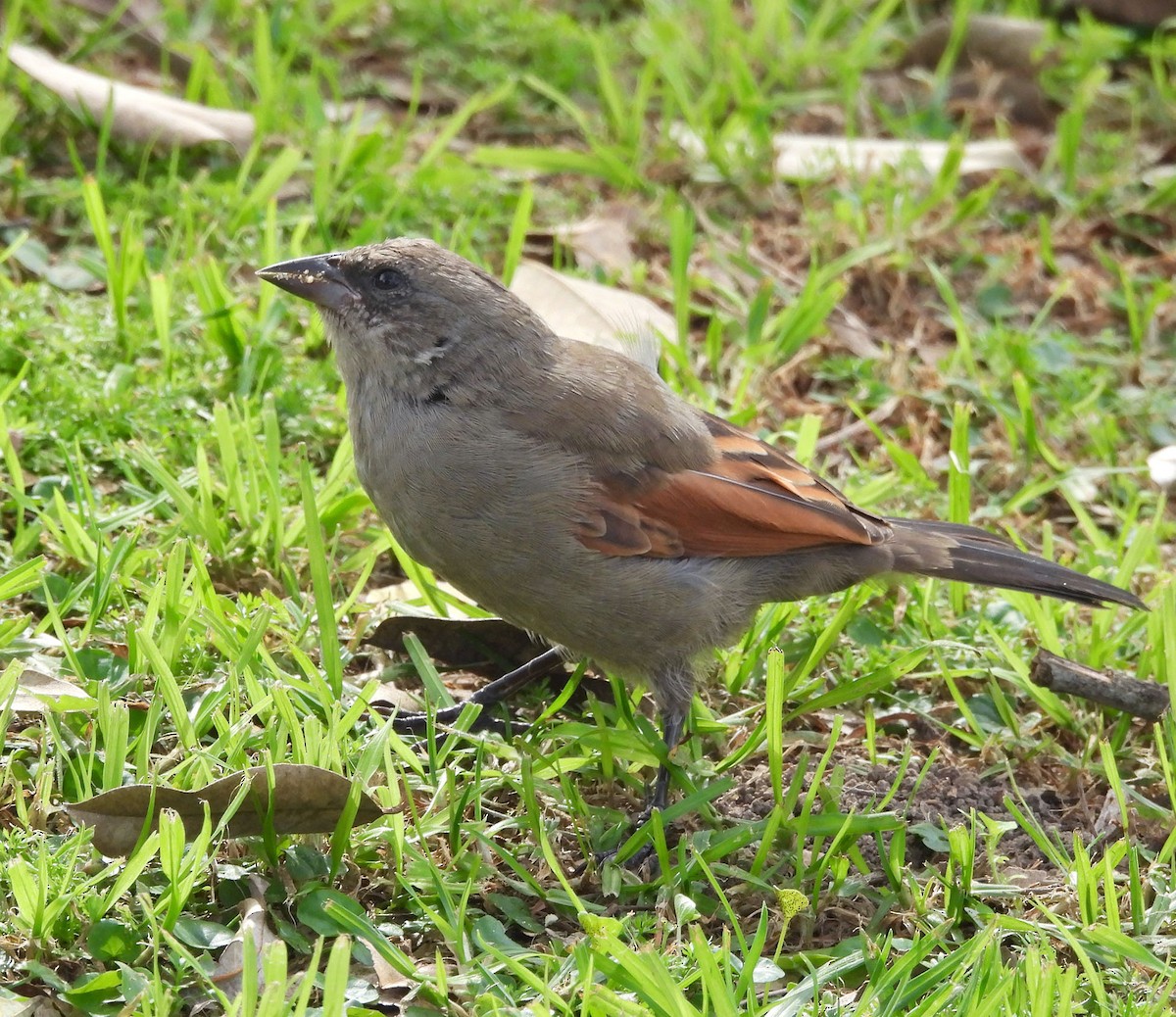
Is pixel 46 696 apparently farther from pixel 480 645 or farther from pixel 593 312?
pixel 593 312

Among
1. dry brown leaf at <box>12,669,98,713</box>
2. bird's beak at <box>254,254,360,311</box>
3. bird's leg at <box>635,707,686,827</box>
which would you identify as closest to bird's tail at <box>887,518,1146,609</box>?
bird's leg at <box>635,707,686,827</box>

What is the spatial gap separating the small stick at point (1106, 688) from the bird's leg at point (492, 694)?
1.43m

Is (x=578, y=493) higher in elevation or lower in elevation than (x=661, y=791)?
higher

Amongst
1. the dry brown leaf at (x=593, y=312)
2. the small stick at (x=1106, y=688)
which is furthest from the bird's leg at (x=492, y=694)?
the small stick at (x=1106, y=688)

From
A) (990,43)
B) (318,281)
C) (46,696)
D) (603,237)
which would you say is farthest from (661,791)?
(990,43)

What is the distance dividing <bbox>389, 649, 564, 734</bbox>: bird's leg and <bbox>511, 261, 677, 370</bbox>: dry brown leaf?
1306mm

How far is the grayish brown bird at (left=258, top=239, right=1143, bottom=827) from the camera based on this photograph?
419cm

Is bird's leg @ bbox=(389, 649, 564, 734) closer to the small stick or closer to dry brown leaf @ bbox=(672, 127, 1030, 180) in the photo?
the small stick

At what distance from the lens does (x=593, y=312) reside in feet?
19.0

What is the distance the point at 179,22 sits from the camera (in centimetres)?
710

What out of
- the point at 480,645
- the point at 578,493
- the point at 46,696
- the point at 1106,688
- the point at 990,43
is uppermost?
the point at 990,43

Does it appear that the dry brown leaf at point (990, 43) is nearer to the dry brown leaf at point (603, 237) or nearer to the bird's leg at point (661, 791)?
the dry brown leaf at point (603, 237)

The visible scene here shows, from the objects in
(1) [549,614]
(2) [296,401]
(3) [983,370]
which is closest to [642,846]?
(1) [549,614]

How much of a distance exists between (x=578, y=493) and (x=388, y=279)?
0.85 metres
